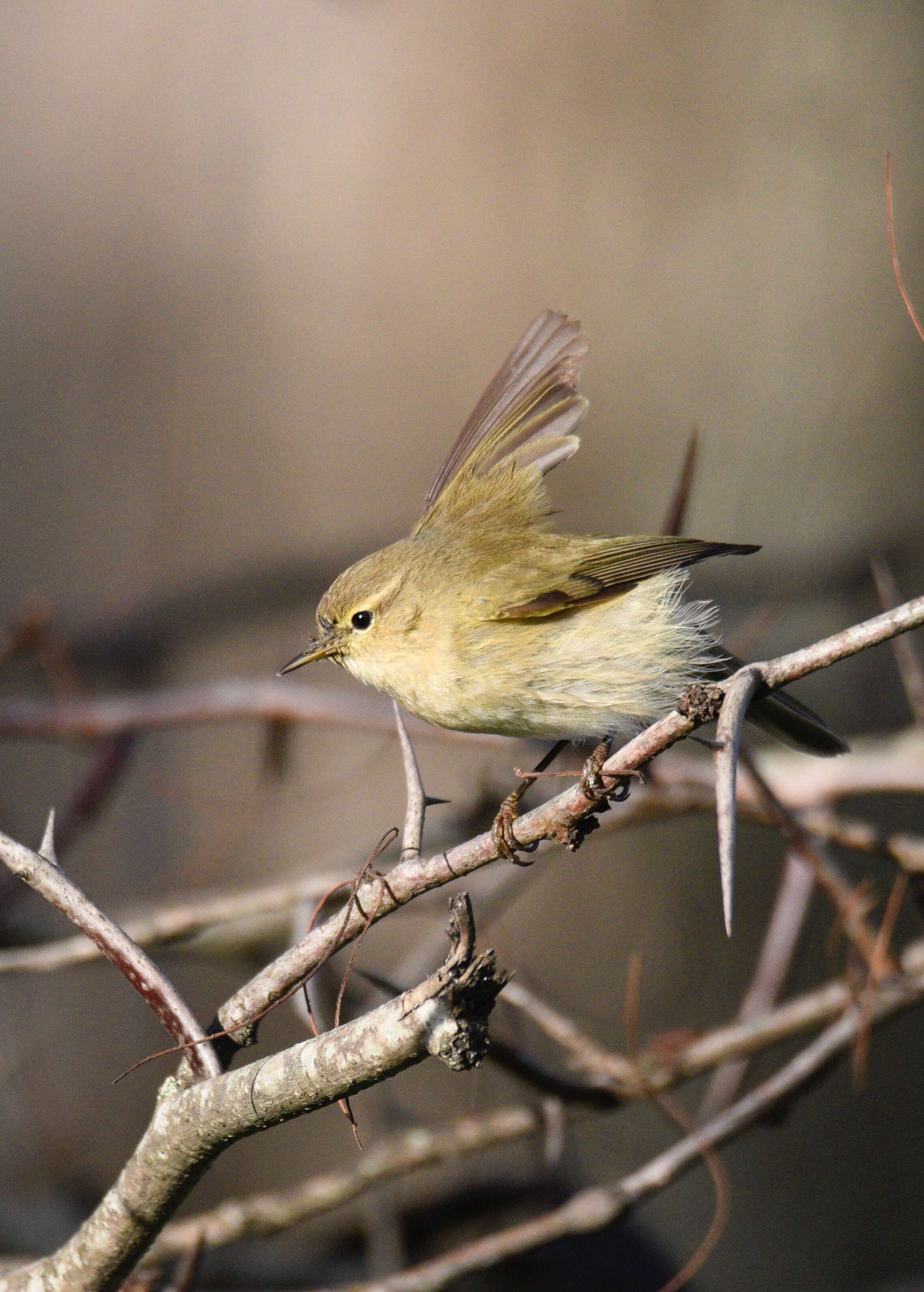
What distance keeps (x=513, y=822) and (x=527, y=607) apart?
555 millimetres

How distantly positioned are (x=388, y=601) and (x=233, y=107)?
2.39 meters

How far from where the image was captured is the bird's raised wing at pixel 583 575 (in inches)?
75.1

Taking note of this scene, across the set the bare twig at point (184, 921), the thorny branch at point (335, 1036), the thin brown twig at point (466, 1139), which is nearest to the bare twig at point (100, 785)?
the bare twig at point (184, 921)

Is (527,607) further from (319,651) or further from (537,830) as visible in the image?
(537,830)

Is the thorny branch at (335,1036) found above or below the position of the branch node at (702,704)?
below

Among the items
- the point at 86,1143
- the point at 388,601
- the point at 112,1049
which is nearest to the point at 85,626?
the point at 112,1049

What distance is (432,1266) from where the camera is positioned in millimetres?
1750

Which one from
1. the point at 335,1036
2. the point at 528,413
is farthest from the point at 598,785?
the point at 528,413

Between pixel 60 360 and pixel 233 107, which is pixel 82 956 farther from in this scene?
pixel 233 107

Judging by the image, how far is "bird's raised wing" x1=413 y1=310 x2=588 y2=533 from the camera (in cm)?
205

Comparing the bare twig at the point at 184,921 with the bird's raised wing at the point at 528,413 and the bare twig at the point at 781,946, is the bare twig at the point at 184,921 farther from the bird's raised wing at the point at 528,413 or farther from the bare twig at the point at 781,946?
the bare twig at the point at 781,946

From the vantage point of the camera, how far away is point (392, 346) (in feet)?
12.2

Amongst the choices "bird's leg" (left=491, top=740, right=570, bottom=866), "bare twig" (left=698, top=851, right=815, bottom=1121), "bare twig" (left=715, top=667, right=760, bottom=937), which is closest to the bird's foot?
"bird's leg" (left=491, top=740, right=570, bottom=866)

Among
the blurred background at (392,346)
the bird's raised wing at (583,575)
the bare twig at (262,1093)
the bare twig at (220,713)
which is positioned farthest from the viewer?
the blurred background at (392,346)
